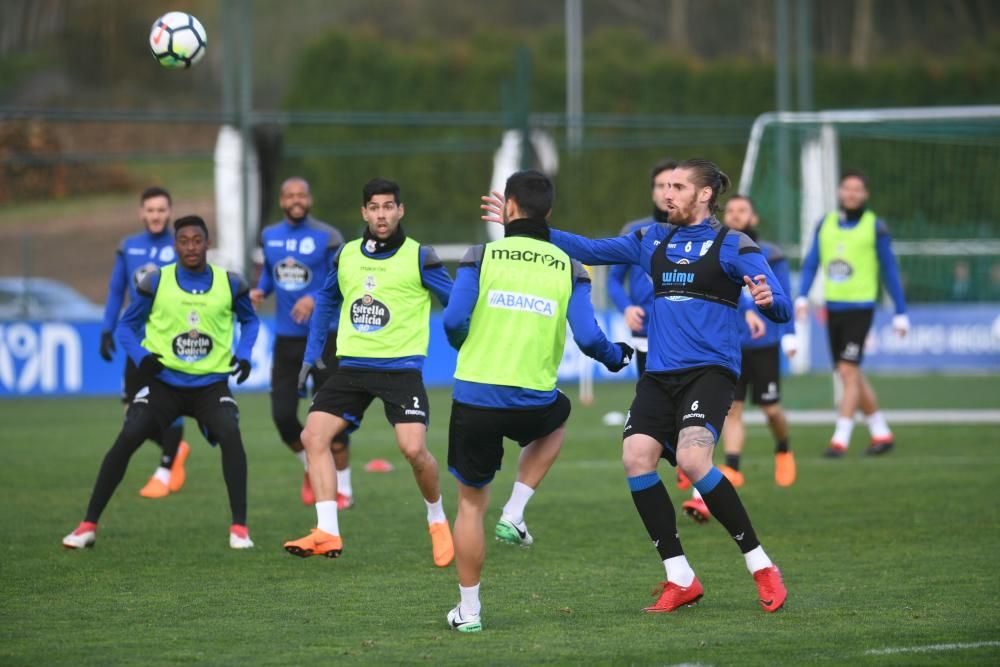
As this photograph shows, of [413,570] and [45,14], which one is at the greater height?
[45,14]

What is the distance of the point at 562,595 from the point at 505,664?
163 cm

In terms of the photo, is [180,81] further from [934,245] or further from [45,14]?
[934,245]

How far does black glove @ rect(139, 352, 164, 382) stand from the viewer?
30.2 feet

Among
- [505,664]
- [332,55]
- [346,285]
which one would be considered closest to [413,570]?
[346,285]

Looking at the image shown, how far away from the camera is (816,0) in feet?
146

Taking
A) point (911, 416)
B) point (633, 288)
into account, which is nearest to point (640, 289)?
point (633, 288)

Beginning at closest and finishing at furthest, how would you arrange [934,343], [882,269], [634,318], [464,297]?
1. [464,297]
2. [634,318]
3. [882,269]
4. [934,343]

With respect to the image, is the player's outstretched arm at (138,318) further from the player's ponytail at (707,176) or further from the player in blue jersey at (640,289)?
the player's ponytail at (707,176)

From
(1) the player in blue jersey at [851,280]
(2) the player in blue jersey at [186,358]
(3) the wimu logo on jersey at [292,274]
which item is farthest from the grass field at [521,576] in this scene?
(3) the wimu logo on jersey at [292,274]

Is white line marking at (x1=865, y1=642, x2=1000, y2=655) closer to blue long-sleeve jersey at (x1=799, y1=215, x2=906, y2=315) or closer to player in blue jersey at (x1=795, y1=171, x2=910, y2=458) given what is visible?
blue long-sleeve jersey at (x1=799, y1=215, x2=906, y2=315)

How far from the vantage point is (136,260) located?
11.7 m

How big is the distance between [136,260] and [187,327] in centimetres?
250

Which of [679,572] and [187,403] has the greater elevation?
[187,403]

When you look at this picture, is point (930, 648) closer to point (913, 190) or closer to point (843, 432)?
point (843, 432)
